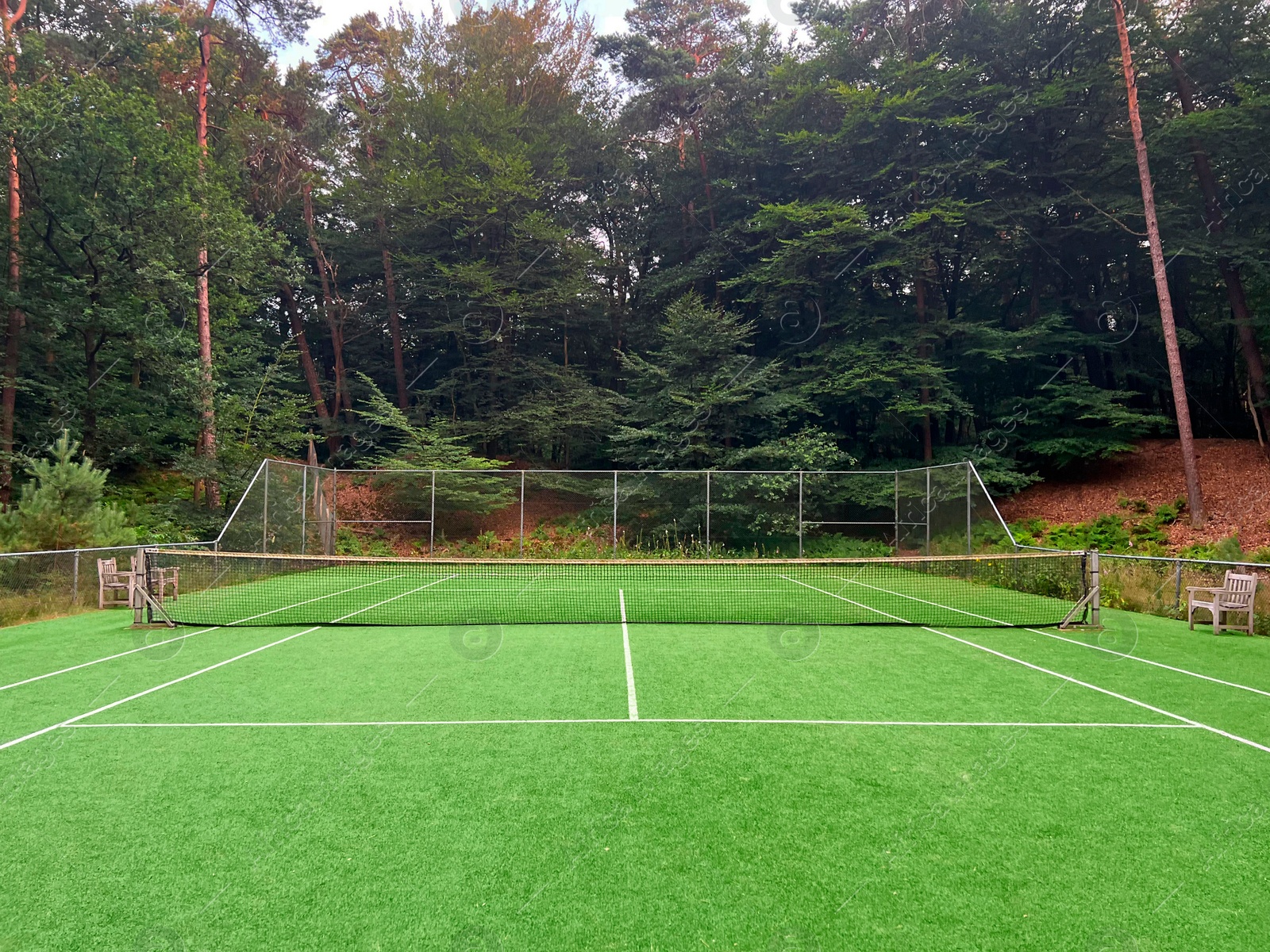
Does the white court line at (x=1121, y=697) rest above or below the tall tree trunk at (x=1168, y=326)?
below

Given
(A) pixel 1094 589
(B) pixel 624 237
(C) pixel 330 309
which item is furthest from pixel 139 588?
(B) pixel 624 237

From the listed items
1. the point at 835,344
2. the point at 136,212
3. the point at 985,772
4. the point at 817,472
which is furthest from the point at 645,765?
the point at 835,344

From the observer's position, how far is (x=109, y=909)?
3.05 m

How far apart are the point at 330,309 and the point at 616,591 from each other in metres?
22.7

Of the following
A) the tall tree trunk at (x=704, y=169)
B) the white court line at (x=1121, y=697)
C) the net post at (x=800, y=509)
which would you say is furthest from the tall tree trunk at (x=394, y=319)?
the white court line at (x=1121, y=697)

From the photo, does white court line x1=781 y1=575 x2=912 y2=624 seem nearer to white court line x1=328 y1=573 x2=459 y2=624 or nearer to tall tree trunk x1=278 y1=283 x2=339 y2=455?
white court line x1=328 y1=573 x2=459 y2=624

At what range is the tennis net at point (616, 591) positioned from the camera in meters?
10.7

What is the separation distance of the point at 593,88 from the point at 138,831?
3394 cm

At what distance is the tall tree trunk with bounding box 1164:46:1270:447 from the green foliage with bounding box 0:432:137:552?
27.4 m

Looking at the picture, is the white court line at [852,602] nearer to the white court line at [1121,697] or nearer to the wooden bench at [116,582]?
the white court line at [1121,697]

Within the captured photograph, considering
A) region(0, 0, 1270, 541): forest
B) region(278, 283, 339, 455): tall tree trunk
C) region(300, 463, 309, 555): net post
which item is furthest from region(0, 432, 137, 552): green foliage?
region(278, 283, 339, 455): tall tree trunk

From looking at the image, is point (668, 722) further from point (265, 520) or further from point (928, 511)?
point (928, 511)

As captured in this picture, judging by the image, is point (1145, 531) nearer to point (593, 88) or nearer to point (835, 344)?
point (835, 344)

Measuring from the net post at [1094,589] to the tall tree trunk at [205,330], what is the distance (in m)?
19.2
